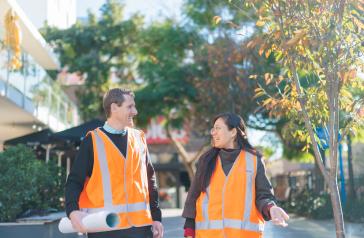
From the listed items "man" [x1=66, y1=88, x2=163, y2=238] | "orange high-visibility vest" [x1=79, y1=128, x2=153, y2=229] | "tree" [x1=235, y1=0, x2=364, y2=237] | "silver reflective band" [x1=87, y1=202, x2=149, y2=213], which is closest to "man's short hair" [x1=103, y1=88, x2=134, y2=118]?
"man" [x1=66, y1=88, x2=163, y2=238]

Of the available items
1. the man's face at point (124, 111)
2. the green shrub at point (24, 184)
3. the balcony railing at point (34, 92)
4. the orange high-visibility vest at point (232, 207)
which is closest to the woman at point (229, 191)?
the orange high-visibility vest at point (232, 207)

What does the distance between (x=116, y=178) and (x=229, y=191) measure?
0.73m

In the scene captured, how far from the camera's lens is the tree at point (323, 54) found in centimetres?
584

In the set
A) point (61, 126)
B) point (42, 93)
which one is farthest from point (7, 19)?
point (61, 126)

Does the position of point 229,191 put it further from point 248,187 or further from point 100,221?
point 100,221

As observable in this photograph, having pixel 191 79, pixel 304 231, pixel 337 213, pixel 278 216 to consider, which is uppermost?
pixel 191 79

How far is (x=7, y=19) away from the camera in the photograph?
56.2ft

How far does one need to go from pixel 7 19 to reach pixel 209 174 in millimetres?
14243

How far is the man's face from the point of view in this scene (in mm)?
4043

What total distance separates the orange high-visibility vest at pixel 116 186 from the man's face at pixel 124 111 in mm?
143

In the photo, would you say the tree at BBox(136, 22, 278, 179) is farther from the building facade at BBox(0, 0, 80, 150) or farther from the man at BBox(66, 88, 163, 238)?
the man at BBox(66, 88, 163, 238)

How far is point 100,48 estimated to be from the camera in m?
32.8

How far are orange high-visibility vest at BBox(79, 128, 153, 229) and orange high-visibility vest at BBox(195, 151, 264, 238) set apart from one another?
1.21 feet

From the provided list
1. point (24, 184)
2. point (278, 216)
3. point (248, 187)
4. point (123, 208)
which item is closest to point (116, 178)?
point (123, 208)
